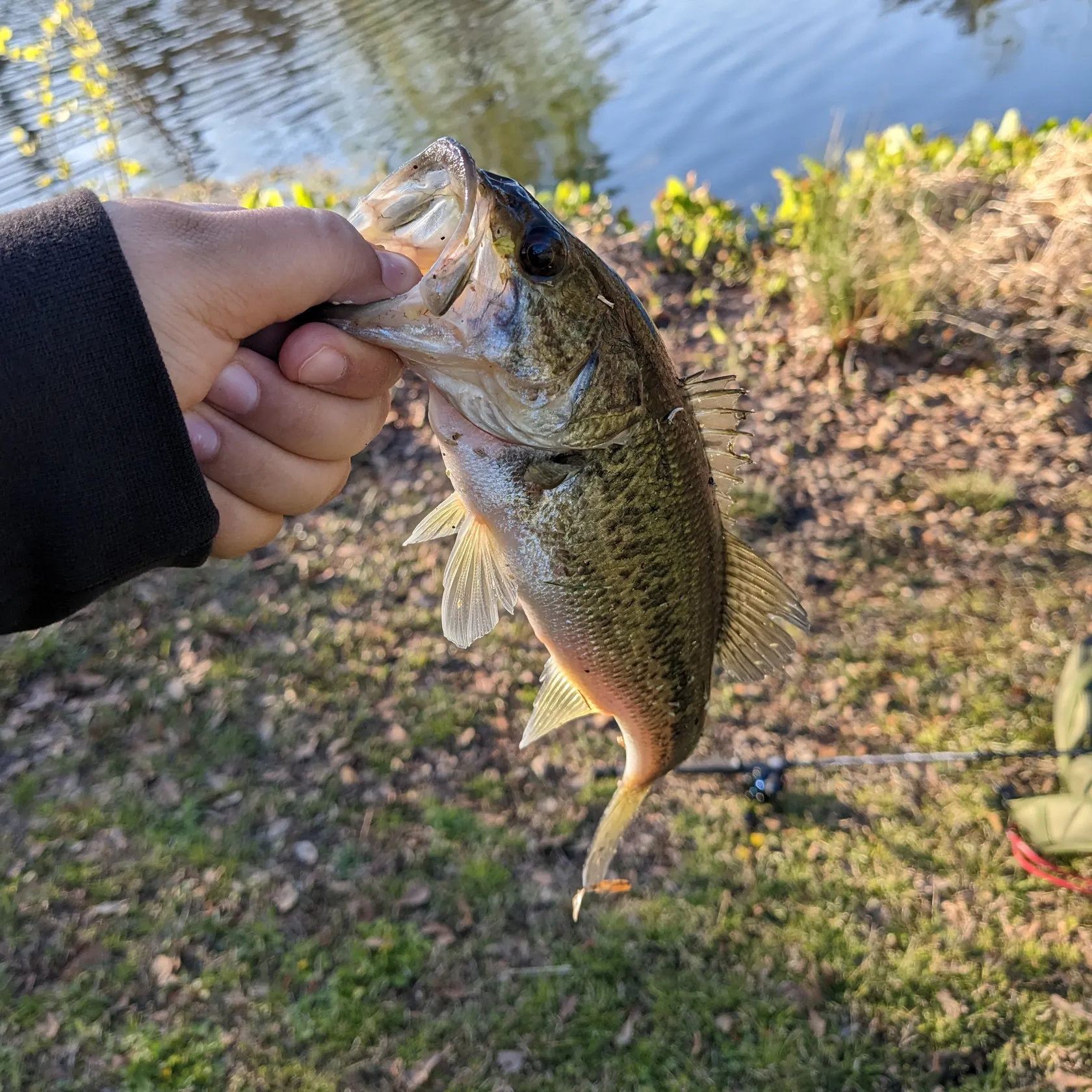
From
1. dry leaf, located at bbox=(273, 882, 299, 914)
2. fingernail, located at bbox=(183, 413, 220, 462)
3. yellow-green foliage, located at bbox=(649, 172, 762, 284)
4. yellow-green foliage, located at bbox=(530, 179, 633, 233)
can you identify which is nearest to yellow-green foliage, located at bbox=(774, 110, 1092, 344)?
yellow-green foliage, located at bbox=(649, 172, 762, 284)

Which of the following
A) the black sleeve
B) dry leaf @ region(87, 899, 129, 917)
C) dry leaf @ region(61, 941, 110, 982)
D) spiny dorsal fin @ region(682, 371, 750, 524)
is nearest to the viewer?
the black sleeve

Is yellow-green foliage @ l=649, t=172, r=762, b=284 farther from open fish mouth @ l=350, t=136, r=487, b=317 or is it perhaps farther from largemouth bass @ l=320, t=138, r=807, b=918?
open fish mouth @ l=350, t=136, r=487, b=317

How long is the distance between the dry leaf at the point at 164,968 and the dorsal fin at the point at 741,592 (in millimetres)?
2624

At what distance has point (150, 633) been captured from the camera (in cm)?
485

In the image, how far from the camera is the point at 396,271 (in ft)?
5.77

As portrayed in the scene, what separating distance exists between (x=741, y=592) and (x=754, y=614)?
7 centimetres

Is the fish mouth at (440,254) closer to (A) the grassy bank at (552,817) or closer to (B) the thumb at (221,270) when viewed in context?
(B) the thumb at (221,270)

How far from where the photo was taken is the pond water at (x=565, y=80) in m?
11.0

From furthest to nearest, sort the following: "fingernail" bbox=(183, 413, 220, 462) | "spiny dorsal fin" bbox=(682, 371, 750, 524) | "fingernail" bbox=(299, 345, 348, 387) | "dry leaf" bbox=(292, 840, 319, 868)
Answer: "dry leaf" bbox=(292, 840, 319, 868)
"spiny dorsal fin" bbox=(682, 371, 750, 524)
"fingernail" bbox=(183, 413, 220, 462)
"fingernail" bbox=(299, 345, 348, 387)

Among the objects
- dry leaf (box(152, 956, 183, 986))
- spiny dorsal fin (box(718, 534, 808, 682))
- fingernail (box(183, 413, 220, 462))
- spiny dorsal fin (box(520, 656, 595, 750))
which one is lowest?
dry leaf (box(152, 956, 183, 986))

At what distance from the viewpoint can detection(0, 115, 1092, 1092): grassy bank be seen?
3297 millimetres

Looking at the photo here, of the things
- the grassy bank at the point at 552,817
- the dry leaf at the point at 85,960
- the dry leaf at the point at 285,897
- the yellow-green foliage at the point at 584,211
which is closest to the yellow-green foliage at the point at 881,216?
the grassy bank at the point at 552,817

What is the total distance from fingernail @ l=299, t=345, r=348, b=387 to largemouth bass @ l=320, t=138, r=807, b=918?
67 millimetres

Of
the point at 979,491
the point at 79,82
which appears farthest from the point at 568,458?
the point at 79,82
